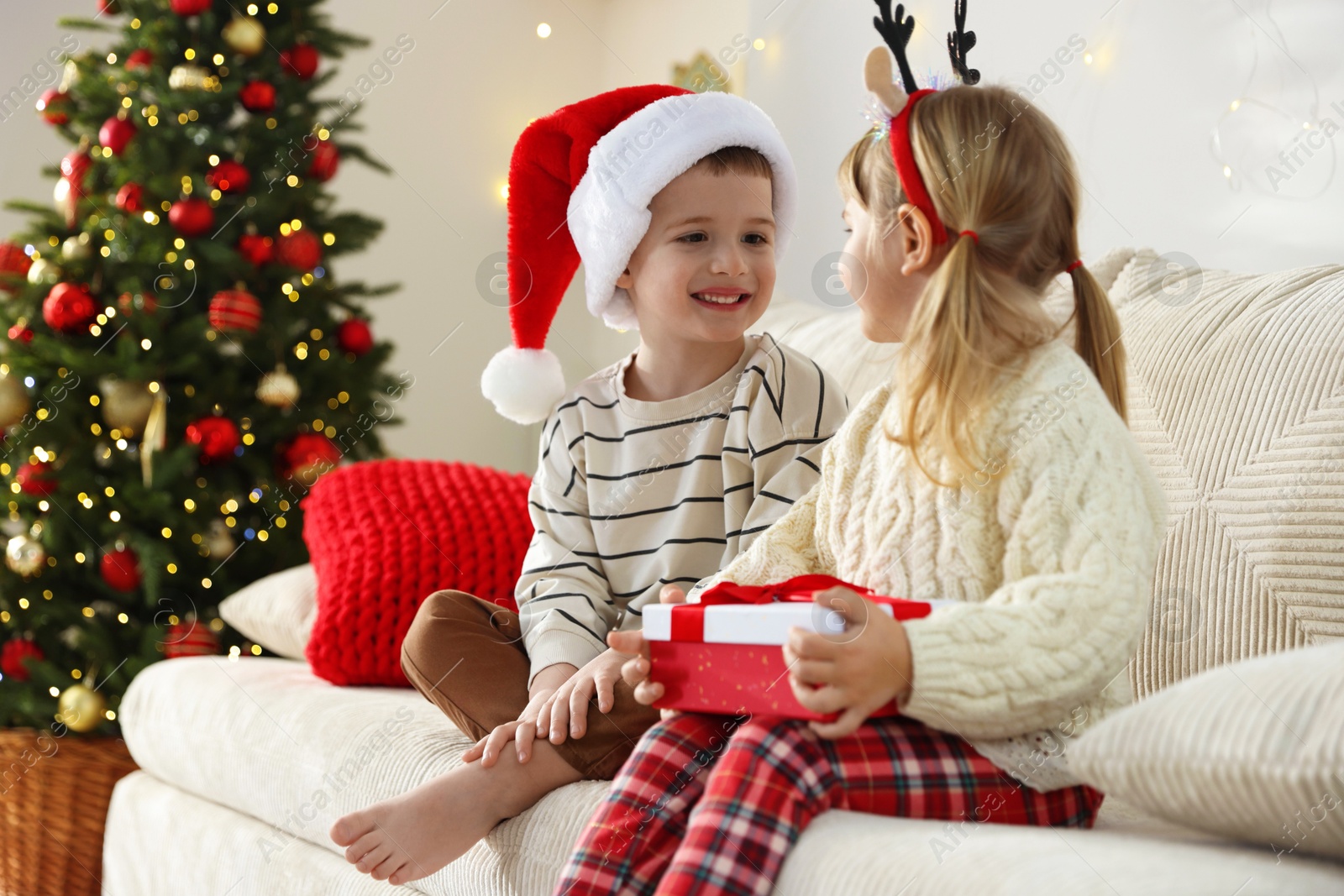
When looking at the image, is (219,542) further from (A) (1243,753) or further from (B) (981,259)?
(A) (1243,753)

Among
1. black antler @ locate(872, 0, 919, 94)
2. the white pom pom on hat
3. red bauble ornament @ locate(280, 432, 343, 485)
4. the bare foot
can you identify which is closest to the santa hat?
the white pom pom on hat

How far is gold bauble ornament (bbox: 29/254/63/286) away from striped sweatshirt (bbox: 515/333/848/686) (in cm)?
134

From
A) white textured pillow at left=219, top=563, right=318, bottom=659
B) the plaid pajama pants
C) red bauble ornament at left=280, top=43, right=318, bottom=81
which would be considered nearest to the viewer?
the plaid pajama pants

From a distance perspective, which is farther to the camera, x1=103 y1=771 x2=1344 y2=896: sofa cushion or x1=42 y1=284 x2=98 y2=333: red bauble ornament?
x1=42 y1=284 x2=98 y2=333: red bauble ornament

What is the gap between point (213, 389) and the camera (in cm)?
225

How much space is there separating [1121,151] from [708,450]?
39.3 inches

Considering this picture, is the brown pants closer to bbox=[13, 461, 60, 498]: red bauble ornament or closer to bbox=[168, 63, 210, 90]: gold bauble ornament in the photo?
bbox=[13, 461, 60, 498]: red bauble ornament

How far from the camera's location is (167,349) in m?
2.19

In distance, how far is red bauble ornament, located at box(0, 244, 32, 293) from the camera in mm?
2240

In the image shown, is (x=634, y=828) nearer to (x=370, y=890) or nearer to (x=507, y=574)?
(x=370, y=890)

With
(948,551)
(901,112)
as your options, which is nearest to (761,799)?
(948,551)

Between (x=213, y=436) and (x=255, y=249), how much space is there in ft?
1.30

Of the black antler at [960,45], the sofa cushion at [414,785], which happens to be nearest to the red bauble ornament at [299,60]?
the sofa cushion at [414,785]

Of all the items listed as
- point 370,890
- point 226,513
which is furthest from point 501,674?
point 226,513
